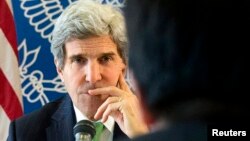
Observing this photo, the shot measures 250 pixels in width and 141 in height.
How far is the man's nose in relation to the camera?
6.75 ft

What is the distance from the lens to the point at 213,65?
736mm

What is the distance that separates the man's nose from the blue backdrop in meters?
0.71

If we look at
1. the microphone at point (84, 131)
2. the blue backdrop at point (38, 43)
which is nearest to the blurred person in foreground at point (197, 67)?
the microphone at point (84, 131)

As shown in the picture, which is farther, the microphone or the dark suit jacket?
the dark suit jacket

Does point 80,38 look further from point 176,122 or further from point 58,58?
point 176,122

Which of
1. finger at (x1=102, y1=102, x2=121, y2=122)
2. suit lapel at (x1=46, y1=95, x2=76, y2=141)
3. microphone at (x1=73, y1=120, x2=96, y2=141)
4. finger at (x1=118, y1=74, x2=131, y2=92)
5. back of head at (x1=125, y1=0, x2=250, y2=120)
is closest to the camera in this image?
back of head at (x1=125, y1=0, x2=250, y2=120)

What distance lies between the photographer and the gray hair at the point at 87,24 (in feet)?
6.71

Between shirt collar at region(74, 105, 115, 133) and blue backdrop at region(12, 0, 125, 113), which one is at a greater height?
blue backdrop at region(12, 0, 125, 113)

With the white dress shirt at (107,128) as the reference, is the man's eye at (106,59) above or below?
above

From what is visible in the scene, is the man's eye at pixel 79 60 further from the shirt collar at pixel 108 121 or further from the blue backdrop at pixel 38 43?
the blue backdrop at pixel 38 43

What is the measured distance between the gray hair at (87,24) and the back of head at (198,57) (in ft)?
4.13

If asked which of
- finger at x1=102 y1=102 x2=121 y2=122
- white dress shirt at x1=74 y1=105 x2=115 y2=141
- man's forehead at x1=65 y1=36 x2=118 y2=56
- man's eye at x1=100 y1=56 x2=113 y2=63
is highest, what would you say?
man's forehead at x1=65 y1=36 x2=118 y2=56

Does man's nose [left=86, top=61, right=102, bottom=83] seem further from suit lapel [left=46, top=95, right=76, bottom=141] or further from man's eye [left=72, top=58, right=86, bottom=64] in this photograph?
suit lapel [left=46, top=95, right=76, bottom=141]

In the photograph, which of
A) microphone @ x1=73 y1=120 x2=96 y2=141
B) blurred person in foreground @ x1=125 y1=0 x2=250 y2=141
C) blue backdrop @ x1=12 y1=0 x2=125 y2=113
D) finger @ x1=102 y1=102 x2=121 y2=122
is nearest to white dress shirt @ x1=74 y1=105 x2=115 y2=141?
finger @ x1=102 y1=102 x2=121 y2=122
